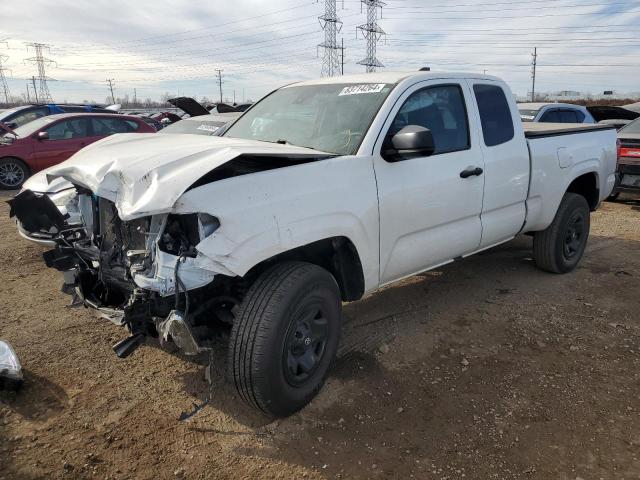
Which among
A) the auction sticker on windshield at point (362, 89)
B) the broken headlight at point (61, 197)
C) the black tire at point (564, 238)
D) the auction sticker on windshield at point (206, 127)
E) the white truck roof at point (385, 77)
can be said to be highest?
Answer: the white truck roof at point (385, 77)

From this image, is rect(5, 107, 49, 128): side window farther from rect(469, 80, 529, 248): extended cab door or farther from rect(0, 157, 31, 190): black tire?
rect(469, 80, 529, 248): extended cab door

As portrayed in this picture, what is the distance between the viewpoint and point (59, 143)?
36.0 ft

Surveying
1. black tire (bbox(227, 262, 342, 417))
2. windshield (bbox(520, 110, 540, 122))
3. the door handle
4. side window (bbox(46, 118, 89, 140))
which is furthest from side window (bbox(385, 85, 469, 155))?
side window (bbox(46, 118, 89, 140))

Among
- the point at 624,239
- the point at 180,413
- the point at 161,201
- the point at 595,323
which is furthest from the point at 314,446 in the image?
the point at 624,239

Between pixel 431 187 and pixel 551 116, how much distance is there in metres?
7.26

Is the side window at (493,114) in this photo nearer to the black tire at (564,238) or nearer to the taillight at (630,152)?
the black tire at (564,238)

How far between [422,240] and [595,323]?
1850mm

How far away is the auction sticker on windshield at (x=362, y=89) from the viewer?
12.0 feet

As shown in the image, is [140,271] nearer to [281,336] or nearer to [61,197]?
[281,336]

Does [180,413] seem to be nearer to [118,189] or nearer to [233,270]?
[233,270]

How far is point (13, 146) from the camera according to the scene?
35.2 ft

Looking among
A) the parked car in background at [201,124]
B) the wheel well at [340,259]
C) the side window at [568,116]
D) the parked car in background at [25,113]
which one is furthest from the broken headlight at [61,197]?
the parked car in background at [25,113]

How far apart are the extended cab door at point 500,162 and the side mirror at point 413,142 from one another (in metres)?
1.09

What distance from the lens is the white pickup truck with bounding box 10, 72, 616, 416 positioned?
8.55 feet
